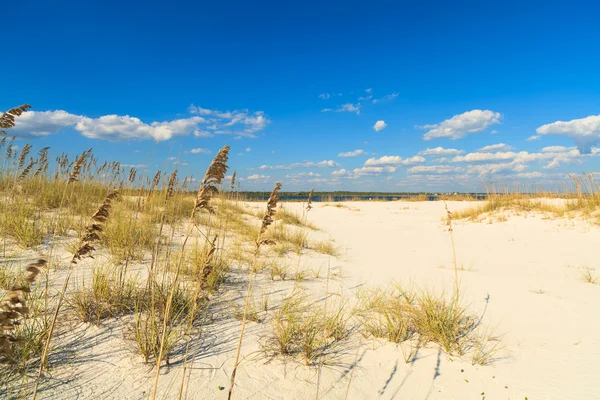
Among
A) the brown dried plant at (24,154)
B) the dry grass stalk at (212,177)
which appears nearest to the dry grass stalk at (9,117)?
the dry grass stalk at (212,177)

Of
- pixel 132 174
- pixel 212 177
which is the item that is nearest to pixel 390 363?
pixel 212 177

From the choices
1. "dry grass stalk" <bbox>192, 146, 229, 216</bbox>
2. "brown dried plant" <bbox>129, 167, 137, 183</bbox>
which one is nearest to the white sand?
"dry grass stalk" <bbox>192, 146, 229, 216</bbox>

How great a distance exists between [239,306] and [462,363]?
5.73 ft

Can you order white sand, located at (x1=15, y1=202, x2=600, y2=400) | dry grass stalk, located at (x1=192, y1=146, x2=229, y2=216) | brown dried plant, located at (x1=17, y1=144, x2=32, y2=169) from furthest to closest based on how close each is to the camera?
brown dried plant, located at (x1=17, y1=144, x2=32, y2=169) → white sand, located at (x1=15, y1=202, x2=600, y2=400) → dry grass stalk, located at (x1=192, y1=146, x2=229, y2=216)

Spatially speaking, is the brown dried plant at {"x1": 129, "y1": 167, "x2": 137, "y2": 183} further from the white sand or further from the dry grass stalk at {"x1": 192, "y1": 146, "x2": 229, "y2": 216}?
the dry grass stalk at {"x1": 192, "y1": 146, "x2": 229, "y2": 216}

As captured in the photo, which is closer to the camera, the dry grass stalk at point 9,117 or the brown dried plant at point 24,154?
the dry grass stalk at point 9,117

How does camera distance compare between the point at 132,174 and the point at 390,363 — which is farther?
the point at 132,174

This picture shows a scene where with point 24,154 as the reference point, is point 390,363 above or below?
below

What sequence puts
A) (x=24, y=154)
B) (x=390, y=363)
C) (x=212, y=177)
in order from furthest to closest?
(x=24, y=154)
(x=390, y=363)
(x=212, y=177)

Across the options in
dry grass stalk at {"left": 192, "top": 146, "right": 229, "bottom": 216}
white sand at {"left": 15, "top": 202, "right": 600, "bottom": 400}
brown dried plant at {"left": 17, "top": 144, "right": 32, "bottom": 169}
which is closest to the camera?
dry grass stalk at {"left": 192, "top": 146, "right": 229, "bottom": 216}

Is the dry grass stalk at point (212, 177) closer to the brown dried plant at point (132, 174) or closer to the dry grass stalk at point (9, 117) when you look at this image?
the dry grass stalk at point (9, 117)

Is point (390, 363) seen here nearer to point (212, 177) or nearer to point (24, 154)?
point (212, 177)

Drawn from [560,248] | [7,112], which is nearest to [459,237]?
[560,248]

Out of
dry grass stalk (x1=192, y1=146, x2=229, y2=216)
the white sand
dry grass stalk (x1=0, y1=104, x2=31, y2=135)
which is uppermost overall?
dry grass stalk (x1=0, y1=104, x2=31, y2=135)
